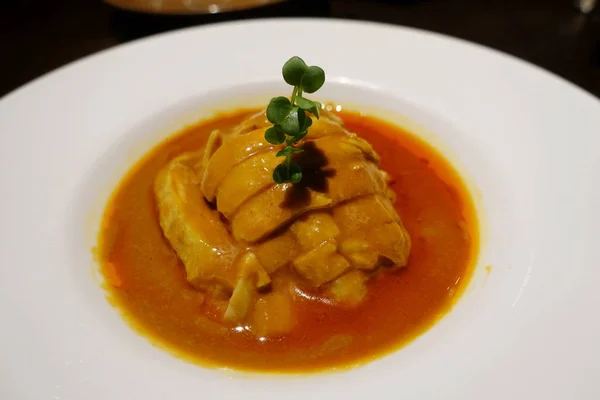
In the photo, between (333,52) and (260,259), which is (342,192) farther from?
(333,52)

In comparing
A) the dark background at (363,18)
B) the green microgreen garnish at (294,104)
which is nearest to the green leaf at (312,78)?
the green microgreen garnish at (294,104)

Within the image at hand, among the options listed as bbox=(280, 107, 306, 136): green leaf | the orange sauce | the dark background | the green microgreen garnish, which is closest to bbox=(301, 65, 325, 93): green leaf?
the green microgreen garnish

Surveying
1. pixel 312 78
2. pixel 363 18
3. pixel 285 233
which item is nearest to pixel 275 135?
pixel 312 78

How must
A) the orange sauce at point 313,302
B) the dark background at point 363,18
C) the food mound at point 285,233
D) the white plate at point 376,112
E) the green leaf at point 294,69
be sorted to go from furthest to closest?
the dark background at point 363,18 < the food mound at point 285,233 < the orange sauce at point 313,302 < the green leaf at point 294,69 < the white plate at point 376,112

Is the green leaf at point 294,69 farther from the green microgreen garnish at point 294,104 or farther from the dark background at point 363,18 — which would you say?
the dark background at point 363,18

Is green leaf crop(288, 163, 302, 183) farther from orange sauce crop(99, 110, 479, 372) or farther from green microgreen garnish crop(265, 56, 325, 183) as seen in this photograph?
orange sauce crop(99, 110, 479, 372)

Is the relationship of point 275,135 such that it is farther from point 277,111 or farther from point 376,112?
point 376,112
